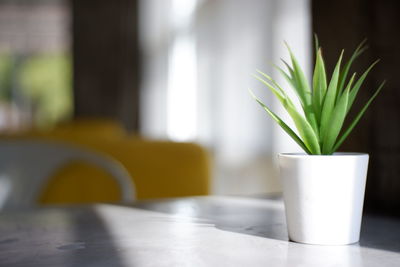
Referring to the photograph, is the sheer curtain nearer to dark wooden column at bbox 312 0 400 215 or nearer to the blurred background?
the blurred background

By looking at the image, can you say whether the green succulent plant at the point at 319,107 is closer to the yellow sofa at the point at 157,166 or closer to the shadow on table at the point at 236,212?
the shadow on table at the point at 236,212

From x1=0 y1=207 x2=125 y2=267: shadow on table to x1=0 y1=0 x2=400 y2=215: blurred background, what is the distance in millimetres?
294

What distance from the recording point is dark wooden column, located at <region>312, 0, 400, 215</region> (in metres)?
0.95

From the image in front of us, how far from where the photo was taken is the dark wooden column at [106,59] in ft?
18.9

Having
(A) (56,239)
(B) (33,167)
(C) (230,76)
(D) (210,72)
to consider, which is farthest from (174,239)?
(D) (210,72)

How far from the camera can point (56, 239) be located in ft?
2.28

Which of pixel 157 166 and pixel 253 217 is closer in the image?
pixel 253 217

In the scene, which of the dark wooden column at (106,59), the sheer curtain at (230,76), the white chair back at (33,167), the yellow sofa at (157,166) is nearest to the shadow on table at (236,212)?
the white chair back at (33,167)

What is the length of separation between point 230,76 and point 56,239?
8.24ft

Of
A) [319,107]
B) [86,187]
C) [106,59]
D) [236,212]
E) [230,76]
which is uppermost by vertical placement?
[106,59]

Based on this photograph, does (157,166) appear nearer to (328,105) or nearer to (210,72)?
(328,105)

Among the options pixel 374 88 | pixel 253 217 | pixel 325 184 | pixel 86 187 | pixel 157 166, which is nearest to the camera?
pixel 325 184

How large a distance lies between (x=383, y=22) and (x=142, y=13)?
204 inches

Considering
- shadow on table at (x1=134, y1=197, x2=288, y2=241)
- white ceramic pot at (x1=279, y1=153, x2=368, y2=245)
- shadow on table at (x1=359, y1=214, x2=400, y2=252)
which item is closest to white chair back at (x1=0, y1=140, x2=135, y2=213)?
shadow on table at (x1=134, y1=197, x2=288, y2=241)
